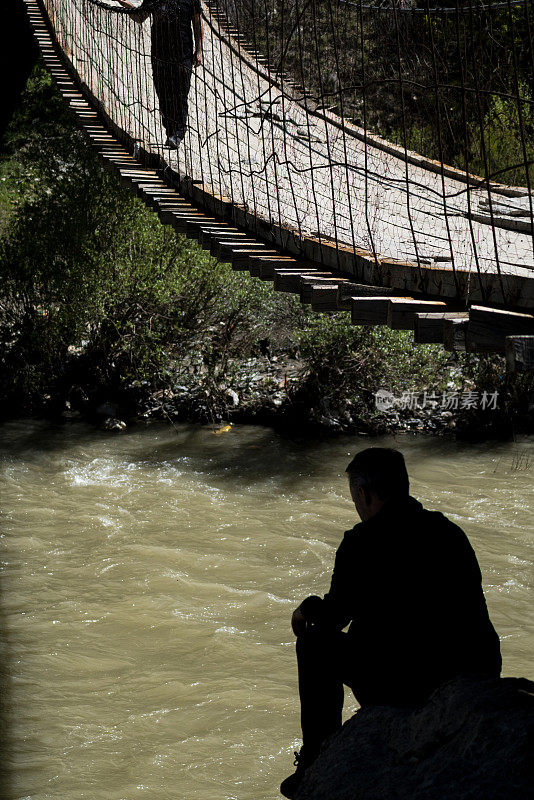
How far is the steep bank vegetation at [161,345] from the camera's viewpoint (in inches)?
299

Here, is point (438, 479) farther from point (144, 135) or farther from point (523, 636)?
point (144, 135)

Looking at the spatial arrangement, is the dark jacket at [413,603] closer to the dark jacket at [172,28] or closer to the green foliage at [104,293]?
the dark jacket at [172,28]

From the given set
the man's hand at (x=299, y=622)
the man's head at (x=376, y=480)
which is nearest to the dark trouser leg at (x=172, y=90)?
the man's head at (x=376, y=480)

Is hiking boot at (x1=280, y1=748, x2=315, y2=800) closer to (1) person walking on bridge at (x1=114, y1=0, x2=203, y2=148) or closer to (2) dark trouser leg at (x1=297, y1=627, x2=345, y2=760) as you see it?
(2) dark trouser leg at (x1=297, y1=627, x2=345, y2=760)

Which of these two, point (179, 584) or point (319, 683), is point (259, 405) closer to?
point (179, 584)

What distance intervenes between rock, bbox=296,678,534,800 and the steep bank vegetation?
5507mm

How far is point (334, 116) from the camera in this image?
525 centimetres

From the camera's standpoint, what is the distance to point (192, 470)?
700cm

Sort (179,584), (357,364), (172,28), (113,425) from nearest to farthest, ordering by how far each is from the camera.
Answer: (172,28)
(179,584)
(357,364)
(113,425)

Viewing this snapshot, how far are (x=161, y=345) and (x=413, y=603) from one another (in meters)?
6.21

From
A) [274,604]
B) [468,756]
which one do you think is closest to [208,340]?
[274,604]

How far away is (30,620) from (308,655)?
9.70ft

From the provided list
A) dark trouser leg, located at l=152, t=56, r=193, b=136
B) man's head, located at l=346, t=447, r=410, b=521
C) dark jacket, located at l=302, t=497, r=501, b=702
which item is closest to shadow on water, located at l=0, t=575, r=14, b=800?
dark jacket, located at l=302, t=497, r=501, b=702

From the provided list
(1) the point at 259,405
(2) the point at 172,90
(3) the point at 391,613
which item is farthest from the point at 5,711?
(1) the point at 259,405
